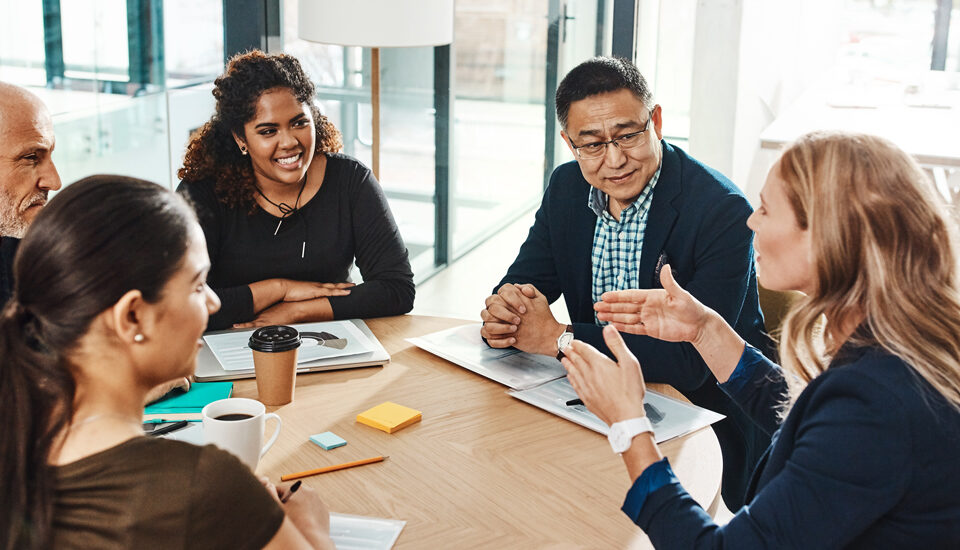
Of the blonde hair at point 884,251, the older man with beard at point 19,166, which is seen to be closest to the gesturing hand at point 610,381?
the blonde hair at point 884,251

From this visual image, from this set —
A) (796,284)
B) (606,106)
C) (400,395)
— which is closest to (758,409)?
(796,284)

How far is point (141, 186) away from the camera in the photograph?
3.18ft

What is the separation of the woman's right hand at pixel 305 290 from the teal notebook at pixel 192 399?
1.71 ft

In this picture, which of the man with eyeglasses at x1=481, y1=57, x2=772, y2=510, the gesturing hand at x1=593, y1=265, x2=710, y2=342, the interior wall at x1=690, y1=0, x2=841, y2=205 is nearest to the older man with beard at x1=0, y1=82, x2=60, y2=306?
the man with eyeglasses at x1=481, y1=57, x2=772, y2=510

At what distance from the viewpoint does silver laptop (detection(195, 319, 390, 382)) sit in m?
1.80

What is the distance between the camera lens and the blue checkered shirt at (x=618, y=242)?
225 centimetres

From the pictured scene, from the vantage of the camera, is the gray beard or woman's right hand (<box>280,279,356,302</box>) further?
woman's right hand (<box>280,279,356,302</box>)

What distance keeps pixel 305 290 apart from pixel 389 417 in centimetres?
73

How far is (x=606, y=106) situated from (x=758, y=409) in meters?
0.87

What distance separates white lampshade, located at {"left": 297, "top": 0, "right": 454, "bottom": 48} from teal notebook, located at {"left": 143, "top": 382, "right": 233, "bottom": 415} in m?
1.51

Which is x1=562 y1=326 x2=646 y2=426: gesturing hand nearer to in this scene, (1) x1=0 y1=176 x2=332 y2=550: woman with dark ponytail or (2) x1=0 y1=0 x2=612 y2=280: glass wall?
(1) x1=0 y1=176 x2=332 y2=550: woman with dark ponytail

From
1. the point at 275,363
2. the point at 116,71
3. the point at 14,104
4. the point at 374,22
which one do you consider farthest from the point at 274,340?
the point at 116,71

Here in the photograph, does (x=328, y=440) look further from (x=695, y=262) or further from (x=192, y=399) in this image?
(x=695, y=262)

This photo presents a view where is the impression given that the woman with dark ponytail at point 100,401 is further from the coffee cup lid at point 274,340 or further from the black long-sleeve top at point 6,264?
the black long-sleeve top at point 6,264
